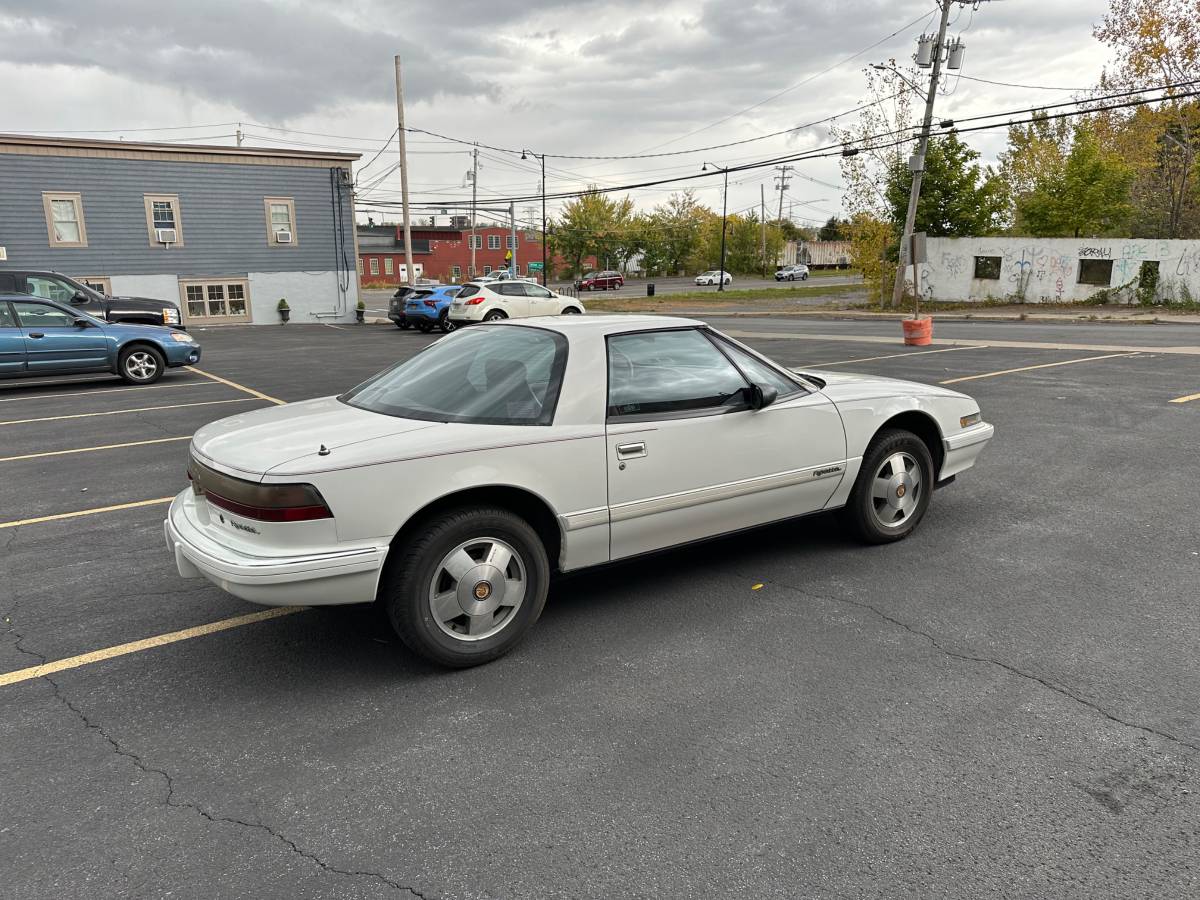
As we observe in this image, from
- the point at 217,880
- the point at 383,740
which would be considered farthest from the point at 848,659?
the point at 217,880

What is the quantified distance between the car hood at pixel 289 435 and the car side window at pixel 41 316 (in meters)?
10.7

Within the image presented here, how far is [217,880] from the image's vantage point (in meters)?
2.33

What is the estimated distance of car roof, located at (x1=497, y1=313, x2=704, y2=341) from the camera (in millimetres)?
4098

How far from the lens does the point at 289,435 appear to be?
3.59m

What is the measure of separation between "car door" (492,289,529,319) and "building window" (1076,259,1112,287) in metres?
19.4

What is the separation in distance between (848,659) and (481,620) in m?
1.60

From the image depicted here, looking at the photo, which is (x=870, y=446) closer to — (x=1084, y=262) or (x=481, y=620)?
(x=481, y=620)

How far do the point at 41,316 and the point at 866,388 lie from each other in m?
12.6

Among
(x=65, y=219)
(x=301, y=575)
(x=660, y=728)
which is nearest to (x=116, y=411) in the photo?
(x=301, y=575)

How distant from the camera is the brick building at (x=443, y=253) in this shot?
80.3m

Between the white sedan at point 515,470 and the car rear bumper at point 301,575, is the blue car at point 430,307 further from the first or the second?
the car rear bumper at point 301,575

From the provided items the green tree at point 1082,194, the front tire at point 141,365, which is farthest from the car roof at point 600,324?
the green tree at point 1082,194

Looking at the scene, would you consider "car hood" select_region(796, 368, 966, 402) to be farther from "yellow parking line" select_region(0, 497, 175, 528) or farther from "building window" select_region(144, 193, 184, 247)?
"building window" select_region(144, 193, 184, 247)

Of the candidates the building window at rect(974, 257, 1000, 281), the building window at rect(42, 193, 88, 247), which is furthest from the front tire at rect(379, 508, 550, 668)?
the building window at rect(974, 257, 1000, 281)
